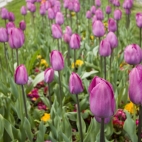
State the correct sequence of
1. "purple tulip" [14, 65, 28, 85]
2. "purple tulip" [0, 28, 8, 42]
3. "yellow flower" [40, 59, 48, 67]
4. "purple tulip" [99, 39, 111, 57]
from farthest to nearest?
"yellow flower" [40, 59, 48, 67] → "purple tulip" [0, 28, 8, 42] → "purple tulip" [99, 39, 111, 57] → "purple tulip" [14, 65, 28, 85]

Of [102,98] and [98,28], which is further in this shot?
[98,28]

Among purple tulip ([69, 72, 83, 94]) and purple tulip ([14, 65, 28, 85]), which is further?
purple tulip ([14, 65, 28, 85])

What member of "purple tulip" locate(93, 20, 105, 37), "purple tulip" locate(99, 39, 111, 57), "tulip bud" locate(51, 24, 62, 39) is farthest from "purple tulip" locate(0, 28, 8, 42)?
"purple tulip" locate(99, 39, 111, 57)

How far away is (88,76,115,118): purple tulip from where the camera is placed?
1.31 meters

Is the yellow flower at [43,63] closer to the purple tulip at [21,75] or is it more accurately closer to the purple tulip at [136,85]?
the purple tulip at [21,75]

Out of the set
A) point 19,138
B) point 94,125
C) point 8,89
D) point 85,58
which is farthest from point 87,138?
point 85,58

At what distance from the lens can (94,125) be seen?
223 centimetres

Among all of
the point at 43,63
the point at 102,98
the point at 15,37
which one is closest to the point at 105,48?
the point at 15,37

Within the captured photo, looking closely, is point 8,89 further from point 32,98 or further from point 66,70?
point 66,70

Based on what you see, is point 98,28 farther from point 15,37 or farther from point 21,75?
point 21,75

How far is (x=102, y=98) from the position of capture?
132 cm

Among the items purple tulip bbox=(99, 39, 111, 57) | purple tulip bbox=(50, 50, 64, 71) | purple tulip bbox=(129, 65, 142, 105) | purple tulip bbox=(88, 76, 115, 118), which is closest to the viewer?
purple tulip bbox=(88, 76, 115, 118)

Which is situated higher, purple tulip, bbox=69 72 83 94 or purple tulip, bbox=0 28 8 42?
purple tulip, bbox=0 28 8 42

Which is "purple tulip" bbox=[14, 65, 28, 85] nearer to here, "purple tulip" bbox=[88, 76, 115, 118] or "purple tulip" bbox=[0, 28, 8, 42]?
"purple tulip" bbox=[88, 76, 115, 118]
